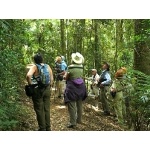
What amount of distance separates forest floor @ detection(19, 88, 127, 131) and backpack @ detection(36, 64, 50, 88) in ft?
2.71

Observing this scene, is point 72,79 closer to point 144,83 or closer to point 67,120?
point 67,120

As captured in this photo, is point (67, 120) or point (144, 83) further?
point (67, 120)

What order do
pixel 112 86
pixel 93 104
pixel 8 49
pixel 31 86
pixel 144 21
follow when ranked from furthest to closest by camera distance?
pixel 93 104 → pixel 112 86 → pixel 144 21 → pixel 8 49 → pixel 31 86

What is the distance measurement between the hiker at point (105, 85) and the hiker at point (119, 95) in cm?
32

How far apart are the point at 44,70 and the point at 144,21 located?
225 centimetres

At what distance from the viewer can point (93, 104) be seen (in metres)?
8.37

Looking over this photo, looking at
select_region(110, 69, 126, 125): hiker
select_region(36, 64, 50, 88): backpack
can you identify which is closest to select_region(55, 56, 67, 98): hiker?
select_region(110, 69, 126, 125): hiker

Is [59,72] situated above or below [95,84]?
above

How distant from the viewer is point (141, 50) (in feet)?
25.4

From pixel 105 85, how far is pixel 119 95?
0.69 m

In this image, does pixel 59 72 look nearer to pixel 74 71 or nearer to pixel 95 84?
pixel 95 84

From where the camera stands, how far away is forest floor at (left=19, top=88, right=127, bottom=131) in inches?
270

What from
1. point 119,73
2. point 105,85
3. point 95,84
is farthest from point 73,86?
point 95,84
